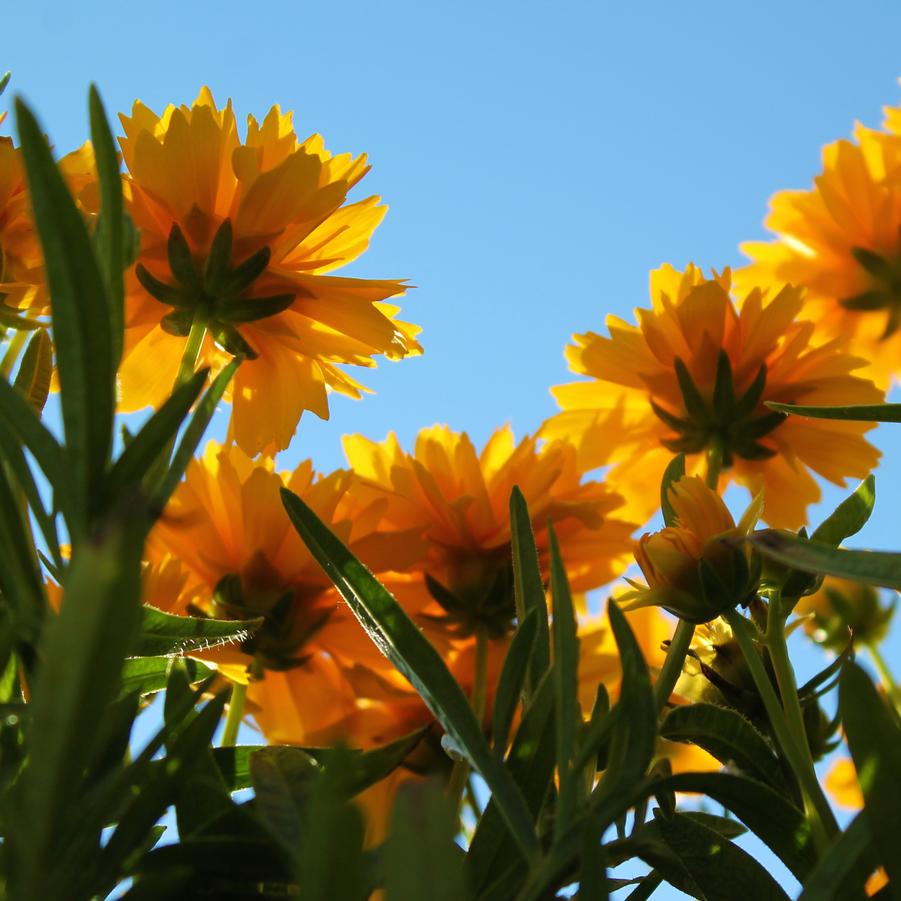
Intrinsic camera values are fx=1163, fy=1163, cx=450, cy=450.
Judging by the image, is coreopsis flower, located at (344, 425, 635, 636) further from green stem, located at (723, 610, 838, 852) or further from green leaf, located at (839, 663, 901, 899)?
green leaf, located at (839, 663, 901, 899)

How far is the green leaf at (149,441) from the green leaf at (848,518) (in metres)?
0.29

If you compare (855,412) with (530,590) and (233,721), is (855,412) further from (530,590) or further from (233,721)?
(233,721)

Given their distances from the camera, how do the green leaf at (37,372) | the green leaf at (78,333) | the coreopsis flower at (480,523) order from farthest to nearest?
the coreopsis flower at (480,523), the green leaf at (37,372), the green leaf at (78,333)

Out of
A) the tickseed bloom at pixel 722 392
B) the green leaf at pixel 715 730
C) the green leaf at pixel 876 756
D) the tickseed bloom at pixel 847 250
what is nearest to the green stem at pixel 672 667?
the green leaf at pixel 715 730

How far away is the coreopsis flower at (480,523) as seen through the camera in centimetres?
89

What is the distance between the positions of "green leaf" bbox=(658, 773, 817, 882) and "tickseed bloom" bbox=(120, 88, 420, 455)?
0.42 m

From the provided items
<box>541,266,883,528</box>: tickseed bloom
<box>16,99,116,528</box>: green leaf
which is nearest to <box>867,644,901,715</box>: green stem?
<box>541,266,883,528</box>: tickseed bloom

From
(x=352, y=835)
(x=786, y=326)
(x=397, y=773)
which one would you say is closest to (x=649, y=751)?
(x=352, y=835)

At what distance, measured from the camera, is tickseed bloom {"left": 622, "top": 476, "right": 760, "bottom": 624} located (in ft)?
1.81

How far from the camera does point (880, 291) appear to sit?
1.40 metres

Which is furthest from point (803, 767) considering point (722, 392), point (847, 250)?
point (847, 250)

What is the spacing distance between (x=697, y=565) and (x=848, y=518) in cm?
7

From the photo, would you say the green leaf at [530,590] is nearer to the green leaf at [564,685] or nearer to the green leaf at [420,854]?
the green leaf at [564,685]

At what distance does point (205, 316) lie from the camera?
783 mm
